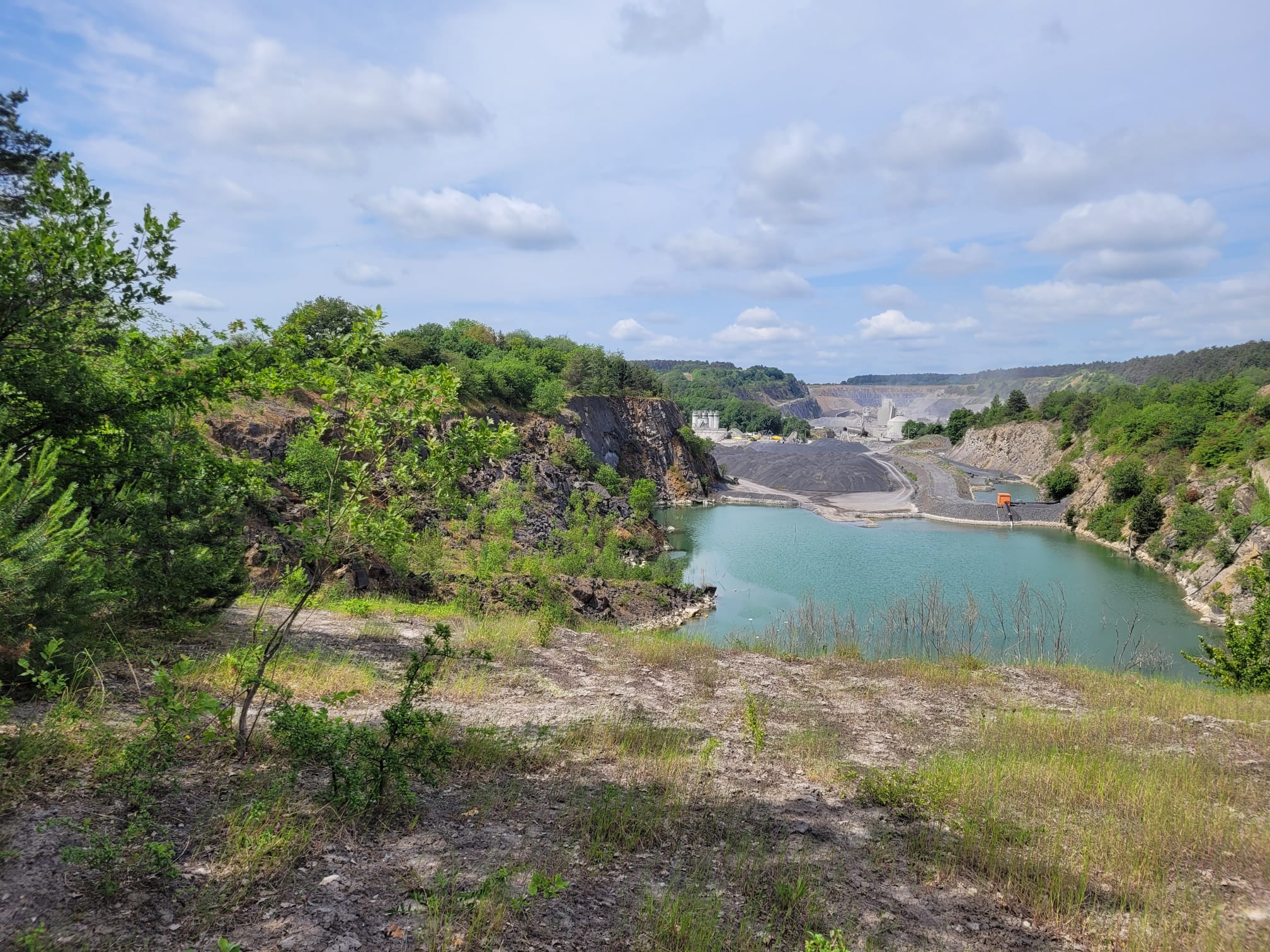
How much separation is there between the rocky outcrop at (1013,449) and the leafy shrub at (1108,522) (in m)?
28.5

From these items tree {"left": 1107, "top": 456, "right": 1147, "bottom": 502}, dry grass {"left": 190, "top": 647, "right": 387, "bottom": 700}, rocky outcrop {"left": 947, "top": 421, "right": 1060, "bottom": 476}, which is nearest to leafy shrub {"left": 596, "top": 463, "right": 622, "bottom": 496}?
tree {"left": 1107, "top": 456, "right": 1147, "bottom": 502}

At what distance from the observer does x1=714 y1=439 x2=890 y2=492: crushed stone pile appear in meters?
68.0

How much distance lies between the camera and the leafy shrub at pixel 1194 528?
33.1m

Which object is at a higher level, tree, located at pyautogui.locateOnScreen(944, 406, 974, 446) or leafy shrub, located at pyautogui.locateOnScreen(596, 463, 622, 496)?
tree, located at pyautogui.locateOnScreen(944, 406, 974, 446)

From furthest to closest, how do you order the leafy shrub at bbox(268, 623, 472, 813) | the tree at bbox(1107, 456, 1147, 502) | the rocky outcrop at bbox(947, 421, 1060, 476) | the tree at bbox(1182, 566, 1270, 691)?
the rocky outcrop at bbox(947, 421, 1060, 476), the tree at bbox(1107, 456, 1147, 502), the tree at bbox(1182, 566, 1270, 691), the leafy shrub at bbox(268, 623, 472, 813)

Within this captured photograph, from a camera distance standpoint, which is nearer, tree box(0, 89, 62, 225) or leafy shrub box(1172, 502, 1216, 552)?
tree box(0, 89, 62, 225)

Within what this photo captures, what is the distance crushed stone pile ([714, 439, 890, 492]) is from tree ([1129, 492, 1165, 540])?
26095mm

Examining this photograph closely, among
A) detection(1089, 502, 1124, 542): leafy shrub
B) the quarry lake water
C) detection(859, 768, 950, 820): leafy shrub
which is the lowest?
the quarry lake water

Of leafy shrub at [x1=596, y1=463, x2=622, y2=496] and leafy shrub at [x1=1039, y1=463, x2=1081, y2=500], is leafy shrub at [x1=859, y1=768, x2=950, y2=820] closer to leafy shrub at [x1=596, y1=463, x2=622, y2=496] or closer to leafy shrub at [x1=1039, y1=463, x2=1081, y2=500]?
leafy shrub at [x1=596, y1=463, x2=622, y2=496]

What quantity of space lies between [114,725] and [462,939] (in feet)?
12.2

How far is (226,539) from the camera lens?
8625 mm

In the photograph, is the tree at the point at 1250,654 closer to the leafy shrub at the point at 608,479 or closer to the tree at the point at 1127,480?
the leafy shrub at the point at 608,479

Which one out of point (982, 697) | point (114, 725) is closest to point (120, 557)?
point (114, 725)

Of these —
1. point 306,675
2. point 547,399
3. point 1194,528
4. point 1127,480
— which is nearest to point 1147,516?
point 1127,480
